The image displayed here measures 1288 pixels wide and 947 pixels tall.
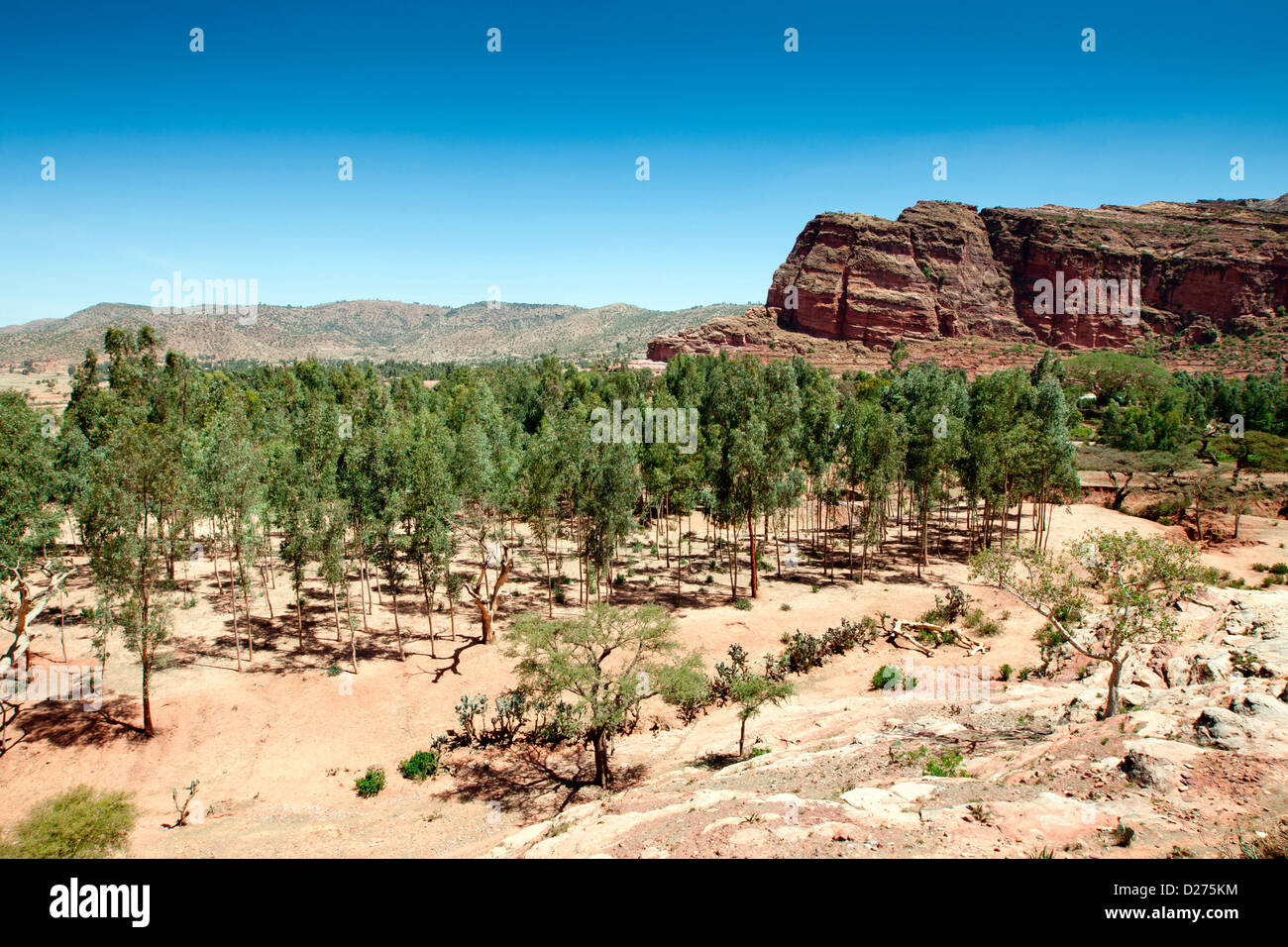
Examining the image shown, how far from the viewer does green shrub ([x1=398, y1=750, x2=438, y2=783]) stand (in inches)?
790

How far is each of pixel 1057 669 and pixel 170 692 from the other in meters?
34.2

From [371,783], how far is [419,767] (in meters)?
1.48

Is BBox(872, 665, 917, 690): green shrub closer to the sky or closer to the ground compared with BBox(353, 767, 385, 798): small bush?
closer to the sky

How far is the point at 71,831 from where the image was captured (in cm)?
1329

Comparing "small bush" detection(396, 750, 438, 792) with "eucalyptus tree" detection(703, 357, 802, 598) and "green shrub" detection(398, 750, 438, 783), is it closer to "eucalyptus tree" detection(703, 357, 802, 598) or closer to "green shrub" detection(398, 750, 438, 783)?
"green shrub" detection(398, 750, 438, 783)

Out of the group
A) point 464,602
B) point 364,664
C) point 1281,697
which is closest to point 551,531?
point 464,602

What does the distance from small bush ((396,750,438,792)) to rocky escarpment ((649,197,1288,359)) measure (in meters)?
144

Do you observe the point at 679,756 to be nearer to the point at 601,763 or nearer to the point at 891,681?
the point at 601,763

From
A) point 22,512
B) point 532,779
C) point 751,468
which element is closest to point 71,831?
point 532,779

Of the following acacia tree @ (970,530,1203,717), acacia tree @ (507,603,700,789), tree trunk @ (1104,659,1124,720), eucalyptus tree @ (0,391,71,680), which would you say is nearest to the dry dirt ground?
tree trunk @ (1104,659,1124,720)

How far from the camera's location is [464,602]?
36.7 m

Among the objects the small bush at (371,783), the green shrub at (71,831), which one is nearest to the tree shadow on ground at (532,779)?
the small bush at (371,783)

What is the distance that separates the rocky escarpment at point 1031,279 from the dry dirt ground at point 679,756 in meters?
138
